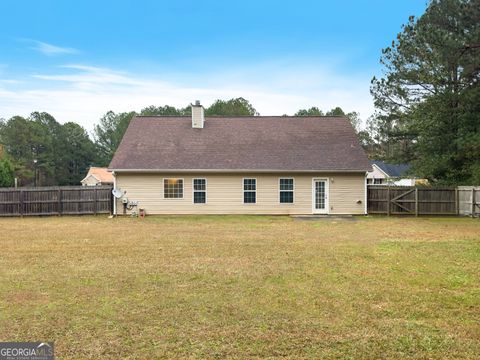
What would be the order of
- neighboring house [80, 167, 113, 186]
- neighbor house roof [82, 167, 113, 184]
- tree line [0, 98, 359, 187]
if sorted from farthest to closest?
tree line [0, 98, 359, 187] → neighbor house roof [82, 167, 113, 184] → neighboring house [80, 167, 113, 186]

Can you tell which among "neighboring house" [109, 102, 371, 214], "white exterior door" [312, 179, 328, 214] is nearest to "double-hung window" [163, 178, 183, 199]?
"neighboring house" [109, 102, 371, 214]

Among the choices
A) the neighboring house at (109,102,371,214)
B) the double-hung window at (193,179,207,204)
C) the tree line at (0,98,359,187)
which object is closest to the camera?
the neighboring house at (109,102,371,214)

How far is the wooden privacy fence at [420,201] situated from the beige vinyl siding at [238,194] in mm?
1449

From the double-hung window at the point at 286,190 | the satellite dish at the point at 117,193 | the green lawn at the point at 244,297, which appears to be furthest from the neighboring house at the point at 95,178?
the green lawn at the point at 244,297

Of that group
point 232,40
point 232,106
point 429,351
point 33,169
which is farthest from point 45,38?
point 33,169

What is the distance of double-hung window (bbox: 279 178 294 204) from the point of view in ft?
60.6

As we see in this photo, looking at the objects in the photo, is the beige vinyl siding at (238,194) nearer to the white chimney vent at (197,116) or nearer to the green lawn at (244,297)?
the white chimney vent at (197,116)

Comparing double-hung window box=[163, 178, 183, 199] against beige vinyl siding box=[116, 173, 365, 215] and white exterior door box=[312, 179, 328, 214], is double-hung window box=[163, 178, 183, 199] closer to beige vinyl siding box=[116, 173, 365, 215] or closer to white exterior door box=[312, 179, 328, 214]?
beige vinyl siding box=[116, 173, 365, 215]

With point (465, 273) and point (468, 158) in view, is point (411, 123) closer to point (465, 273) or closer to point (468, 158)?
point (468, 158)

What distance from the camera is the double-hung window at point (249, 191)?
60.5ft

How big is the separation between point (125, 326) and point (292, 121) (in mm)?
18992

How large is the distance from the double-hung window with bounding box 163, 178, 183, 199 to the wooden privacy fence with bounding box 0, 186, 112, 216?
2.84m

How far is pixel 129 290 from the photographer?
5668 millimetres

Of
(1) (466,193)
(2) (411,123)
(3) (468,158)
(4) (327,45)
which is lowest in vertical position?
(1) (466,193)
